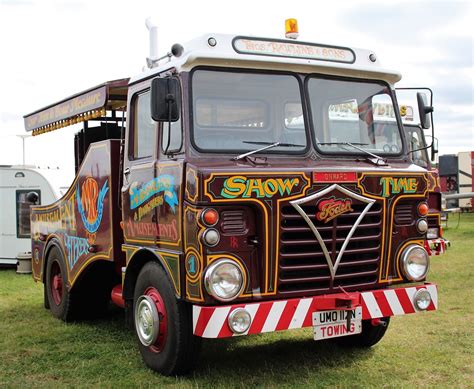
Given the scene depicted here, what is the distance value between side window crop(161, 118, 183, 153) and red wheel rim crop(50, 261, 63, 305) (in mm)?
3466

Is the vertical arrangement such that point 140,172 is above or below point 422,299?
above

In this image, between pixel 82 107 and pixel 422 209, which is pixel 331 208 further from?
pixel 82 107

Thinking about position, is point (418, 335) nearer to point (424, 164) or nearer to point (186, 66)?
point (186, 66)

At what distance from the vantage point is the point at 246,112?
561 centimetres

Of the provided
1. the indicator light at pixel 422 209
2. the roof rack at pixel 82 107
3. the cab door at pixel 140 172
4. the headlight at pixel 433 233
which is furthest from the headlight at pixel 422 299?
the headlight at pixel 433 233

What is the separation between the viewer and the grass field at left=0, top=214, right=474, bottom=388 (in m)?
5.55

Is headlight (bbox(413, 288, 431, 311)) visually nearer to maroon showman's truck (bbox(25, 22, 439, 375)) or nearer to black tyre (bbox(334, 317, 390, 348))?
maroon showman's truck (bbox(25, 22, 439, 375))

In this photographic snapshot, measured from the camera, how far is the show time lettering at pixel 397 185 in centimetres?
554

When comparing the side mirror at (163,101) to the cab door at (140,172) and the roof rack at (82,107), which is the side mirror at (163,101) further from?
the roof rack at (82,107)

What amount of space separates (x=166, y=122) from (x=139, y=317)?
1.73 metres

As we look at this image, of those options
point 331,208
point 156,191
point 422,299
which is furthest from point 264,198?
point 422,299

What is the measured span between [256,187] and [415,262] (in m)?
1.78

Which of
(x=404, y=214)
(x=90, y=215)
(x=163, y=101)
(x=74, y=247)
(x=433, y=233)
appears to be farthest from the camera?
(x=433, y=233)

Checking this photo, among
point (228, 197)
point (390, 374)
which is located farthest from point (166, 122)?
point (390, 374)
